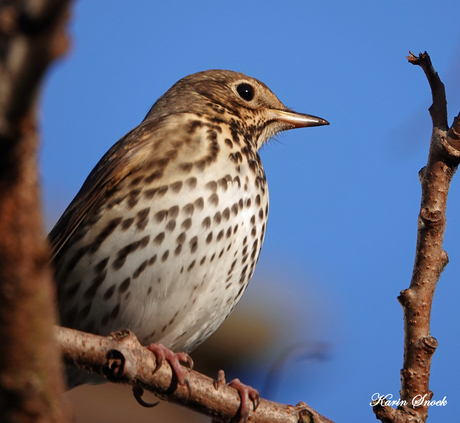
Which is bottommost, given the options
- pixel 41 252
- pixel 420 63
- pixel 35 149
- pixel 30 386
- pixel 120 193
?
pixel 30 386

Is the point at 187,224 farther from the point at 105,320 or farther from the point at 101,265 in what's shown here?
the point at 105,320

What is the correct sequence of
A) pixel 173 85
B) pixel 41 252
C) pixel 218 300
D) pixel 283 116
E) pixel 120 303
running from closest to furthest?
pixel 41 252, pixel 120 303, pixel 218 300, pixel 283 116, pixel 173 85

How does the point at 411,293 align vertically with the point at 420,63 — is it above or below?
below

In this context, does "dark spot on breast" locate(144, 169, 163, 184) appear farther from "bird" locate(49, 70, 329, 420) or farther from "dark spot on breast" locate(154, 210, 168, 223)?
"dark spot on breast" locate(154, 210, 168, 223)

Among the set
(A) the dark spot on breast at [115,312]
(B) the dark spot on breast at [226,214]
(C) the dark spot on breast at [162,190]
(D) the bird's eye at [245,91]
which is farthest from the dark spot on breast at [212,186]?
(D) the bird's eye at [245,91]

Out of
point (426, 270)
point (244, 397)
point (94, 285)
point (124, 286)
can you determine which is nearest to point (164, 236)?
point (124, 286)

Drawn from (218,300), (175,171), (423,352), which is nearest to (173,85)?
(175,171)

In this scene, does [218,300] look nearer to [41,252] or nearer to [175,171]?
[175,171]
